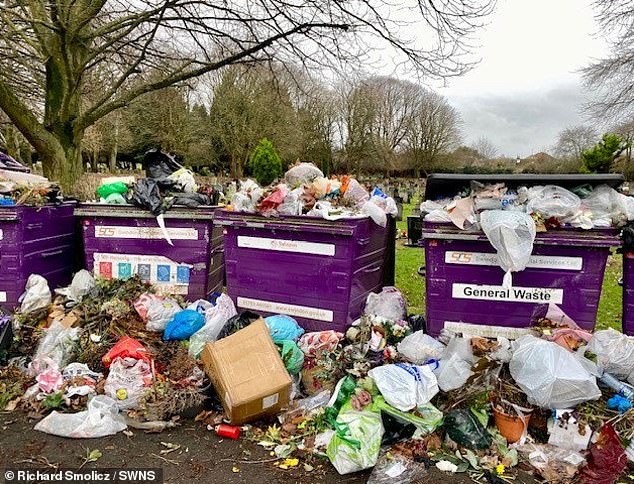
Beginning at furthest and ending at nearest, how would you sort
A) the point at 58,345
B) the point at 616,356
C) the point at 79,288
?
the point at 79,288 → the point at 58,345 → the point at 616,356

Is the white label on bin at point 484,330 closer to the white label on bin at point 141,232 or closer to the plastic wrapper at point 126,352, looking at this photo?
the plastic wrapper at point 126,352

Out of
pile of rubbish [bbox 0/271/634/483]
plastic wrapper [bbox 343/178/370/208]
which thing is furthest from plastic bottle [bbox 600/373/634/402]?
plastic wrapper [bbox 343/178/370/208]

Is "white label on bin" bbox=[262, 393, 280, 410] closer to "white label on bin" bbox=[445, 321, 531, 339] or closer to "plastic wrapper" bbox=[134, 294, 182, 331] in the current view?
"plastic wrapper" bbox=[134, 294, 182, 331]

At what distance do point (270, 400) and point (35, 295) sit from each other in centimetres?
251

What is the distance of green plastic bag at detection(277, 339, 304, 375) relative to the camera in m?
3.34

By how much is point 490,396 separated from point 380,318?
105cm

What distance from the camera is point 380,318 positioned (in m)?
3.71

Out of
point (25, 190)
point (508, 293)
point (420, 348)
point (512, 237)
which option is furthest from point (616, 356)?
point (25, 190)

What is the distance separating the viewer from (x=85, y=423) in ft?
9.37

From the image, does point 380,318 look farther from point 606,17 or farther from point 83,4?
point 606,17

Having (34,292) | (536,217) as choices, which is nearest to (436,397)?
(536,217)

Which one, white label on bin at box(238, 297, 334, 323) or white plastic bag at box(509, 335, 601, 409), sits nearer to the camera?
white plastic bag at box(509, 335, 601, 409)

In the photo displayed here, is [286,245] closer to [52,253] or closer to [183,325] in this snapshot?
[183,325]

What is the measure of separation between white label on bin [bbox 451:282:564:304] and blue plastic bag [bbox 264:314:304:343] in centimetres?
123
